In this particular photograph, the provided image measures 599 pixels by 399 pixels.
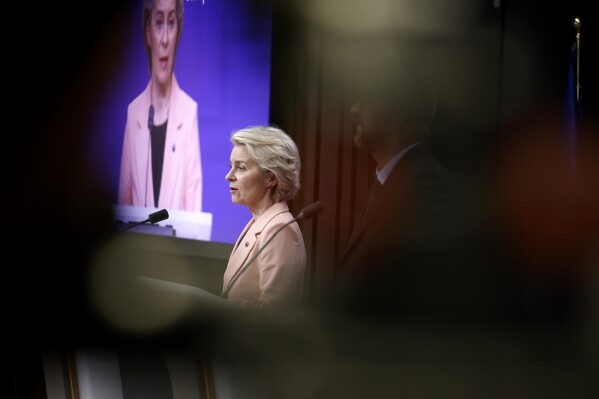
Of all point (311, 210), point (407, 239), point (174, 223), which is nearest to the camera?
point (407, 239)

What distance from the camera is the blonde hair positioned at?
1.78 meters

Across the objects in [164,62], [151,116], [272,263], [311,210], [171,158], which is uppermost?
[164,62]

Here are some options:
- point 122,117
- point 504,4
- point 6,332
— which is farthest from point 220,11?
point 6,332

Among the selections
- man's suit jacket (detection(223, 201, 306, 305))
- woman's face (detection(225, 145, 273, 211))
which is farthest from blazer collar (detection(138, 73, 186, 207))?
man's suit jacket (detection(223, 201, 306, 305))

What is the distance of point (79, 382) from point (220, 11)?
96 centimetres

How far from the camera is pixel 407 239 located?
5.32 ft

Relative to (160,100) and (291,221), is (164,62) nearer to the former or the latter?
(160,100)

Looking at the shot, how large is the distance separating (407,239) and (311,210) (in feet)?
0.80

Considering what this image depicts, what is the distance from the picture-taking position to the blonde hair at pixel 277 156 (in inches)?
70.0

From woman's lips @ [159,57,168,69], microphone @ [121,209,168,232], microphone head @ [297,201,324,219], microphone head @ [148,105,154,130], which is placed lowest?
microphone @ [121,209,168,232]

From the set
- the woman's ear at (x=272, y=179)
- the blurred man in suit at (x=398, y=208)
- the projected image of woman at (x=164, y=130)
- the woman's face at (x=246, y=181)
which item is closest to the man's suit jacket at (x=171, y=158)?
the projected image of woman at (x=164, y=130)

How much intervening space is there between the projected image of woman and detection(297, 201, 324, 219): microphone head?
1.07 ft

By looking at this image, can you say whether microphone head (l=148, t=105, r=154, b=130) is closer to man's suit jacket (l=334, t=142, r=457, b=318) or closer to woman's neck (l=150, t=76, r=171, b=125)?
woman's neck (l=150, t=76, r=171, b=125)

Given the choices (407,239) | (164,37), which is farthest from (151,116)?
(407,239)
